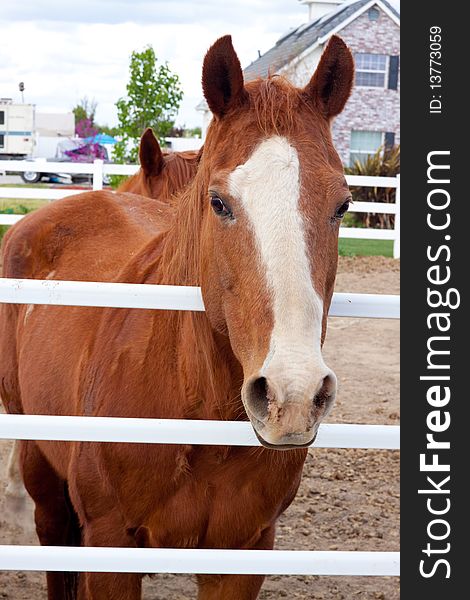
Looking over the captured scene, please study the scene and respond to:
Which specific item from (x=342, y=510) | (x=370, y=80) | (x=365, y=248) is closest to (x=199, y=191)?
(x=342, y=510)

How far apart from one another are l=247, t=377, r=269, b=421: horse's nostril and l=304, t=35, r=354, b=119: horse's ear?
102 centimetres

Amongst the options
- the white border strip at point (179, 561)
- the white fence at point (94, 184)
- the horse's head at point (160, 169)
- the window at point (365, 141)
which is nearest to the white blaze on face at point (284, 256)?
the white border strip at point (179, 561)

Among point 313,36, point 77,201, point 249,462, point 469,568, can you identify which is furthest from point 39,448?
point 313,36

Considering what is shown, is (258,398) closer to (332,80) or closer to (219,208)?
(219,208)

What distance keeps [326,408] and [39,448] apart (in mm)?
2396

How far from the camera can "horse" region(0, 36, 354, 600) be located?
7.14 feet

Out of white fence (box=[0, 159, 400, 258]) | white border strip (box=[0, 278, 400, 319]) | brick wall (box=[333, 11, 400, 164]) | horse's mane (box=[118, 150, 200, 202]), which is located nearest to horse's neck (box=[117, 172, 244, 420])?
white border strip (box=[0, 278, 400, 319])

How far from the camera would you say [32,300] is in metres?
2.49

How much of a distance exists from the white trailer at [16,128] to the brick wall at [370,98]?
14510 millimetres

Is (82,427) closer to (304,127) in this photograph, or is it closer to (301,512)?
(304,127)

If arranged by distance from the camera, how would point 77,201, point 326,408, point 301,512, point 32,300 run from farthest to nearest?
point 301,512 < point 77,201 < point 32,300 < point 326,408

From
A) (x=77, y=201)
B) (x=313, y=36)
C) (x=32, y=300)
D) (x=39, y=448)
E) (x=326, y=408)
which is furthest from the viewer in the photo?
(x=313, y=36)

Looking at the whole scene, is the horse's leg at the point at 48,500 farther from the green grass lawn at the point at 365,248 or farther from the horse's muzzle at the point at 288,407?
the green grass lawn at the point at 365,248

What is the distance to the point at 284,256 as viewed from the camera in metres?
2.22
